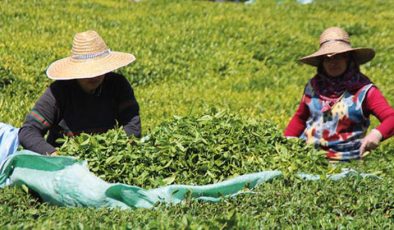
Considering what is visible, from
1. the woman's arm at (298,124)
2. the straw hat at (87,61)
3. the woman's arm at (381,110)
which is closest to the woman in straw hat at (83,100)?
the straw hat at (87,61)

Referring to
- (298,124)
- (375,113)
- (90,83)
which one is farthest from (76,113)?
(375,113)

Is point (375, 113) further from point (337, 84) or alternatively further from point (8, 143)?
point (8, 143)

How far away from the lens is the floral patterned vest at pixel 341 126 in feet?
20.0

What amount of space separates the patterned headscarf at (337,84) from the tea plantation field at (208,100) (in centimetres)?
59

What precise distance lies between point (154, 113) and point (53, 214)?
3945 mm

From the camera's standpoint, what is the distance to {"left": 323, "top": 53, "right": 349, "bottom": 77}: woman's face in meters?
6.14

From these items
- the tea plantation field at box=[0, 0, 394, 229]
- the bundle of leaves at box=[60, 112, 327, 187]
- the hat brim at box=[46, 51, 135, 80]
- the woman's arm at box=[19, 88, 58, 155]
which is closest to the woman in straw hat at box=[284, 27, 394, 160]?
the tea plantation field at box=[0, 0, 394, 229]

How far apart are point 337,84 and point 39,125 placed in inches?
97.0

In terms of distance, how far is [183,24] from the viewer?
1234 cm

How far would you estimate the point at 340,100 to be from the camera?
6164 mm

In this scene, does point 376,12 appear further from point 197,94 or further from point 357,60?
point 357,60

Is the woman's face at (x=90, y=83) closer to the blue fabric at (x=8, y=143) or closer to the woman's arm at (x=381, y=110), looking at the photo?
the blue fabric at (x=8, y=143)

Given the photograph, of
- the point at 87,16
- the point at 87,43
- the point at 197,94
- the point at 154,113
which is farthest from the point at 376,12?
the point at 87,43

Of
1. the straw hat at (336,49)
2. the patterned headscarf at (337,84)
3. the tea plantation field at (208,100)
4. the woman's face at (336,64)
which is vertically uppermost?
the straw hat at (336,49)
